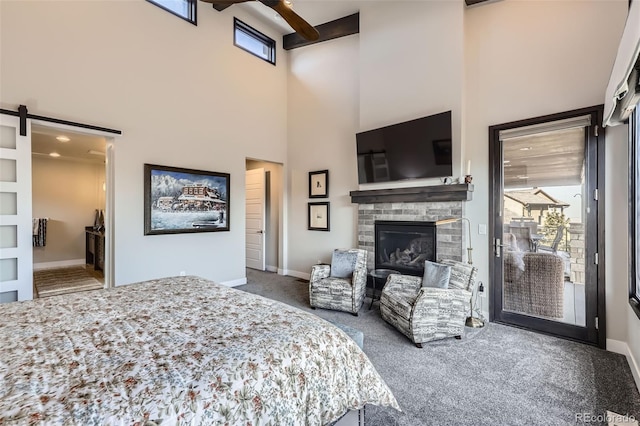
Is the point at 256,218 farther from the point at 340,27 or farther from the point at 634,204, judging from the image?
the point at 634,204

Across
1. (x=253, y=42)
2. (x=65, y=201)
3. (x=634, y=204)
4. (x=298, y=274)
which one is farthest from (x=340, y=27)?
(x=65, y=201)

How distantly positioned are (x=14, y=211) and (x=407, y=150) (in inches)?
186

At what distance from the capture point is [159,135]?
4309mm

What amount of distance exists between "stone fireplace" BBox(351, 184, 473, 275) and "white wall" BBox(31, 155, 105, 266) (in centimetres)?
670

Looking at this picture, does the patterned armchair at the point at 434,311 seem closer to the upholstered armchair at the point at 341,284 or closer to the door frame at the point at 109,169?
the upholstered armchair at the point at 341,284

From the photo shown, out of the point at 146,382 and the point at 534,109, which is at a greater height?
the point at 534,109

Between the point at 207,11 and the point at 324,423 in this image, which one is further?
the point at 207,11

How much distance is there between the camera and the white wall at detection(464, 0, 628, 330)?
2.99 meters

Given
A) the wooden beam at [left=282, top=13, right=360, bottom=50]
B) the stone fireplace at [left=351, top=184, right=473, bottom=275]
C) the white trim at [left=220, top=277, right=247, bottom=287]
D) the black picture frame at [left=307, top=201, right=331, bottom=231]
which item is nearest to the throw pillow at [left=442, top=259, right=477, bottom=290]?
the stone fireplace at [left=351, top=184, right=473, bottom=275]

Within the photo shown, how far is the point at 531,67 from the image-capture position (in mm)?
3426

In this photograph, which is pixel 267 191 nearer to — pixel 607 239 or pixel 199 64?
pixel 199 64

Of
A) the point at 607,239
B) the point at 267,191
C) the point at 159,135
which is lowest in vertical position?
the point at 607,239

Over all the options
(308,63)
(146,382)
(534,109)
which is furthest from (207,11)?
(146,382)

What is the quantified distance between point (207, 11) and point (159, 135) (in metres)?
2.25
